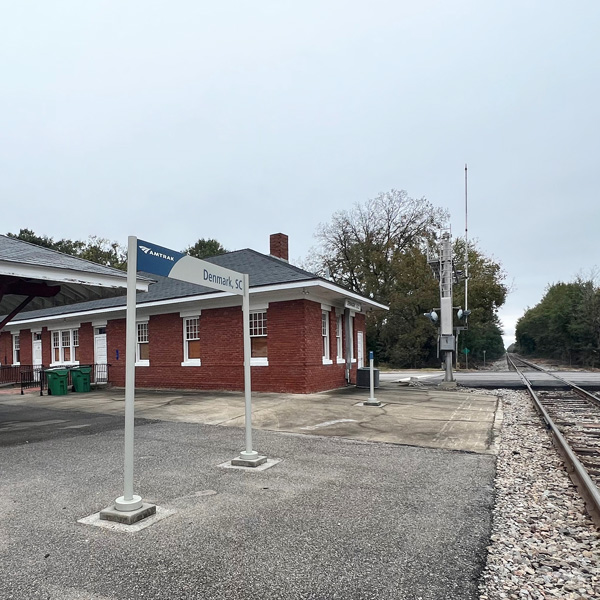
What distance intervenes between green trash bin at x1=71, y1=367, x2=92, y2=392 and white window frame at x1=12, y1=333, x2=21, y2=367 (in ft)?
31.6

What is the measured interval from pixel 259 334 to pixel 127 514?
11.3 metres

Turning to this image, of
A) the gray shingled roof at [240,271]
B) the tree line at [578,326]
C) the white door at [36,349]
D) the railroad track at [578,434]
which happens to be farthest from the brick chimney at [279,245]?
the tree line at [578,326]

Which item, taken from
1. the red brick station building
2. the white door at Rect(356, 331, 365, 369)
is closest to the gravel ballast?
the red brick station building

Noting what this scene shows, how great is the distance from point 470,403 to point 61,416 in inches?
423

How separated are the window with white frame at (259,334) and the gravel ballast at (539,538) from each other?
372 inches

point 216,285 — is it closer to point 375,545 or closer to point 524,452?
point 375,545

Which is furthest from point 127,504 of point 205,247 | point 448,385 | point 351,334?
point 205,247

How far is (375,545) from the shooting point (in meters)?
3.82

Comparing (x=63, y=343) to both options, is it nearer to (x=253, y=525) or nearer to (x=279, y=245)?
(x=279, y=245)

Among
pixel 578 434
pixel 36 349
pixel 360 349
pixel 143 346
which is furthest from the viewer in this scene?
pixel 36 349

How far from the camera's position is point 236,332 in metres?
15.9

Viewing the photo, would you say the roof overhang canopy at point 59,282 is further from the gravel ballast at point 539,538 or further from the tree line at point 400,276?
the tree line at point 400,276

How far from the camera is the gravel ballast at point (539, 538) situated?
3248mm

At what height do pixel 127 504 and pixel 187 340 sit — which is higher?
pixel 187 340
